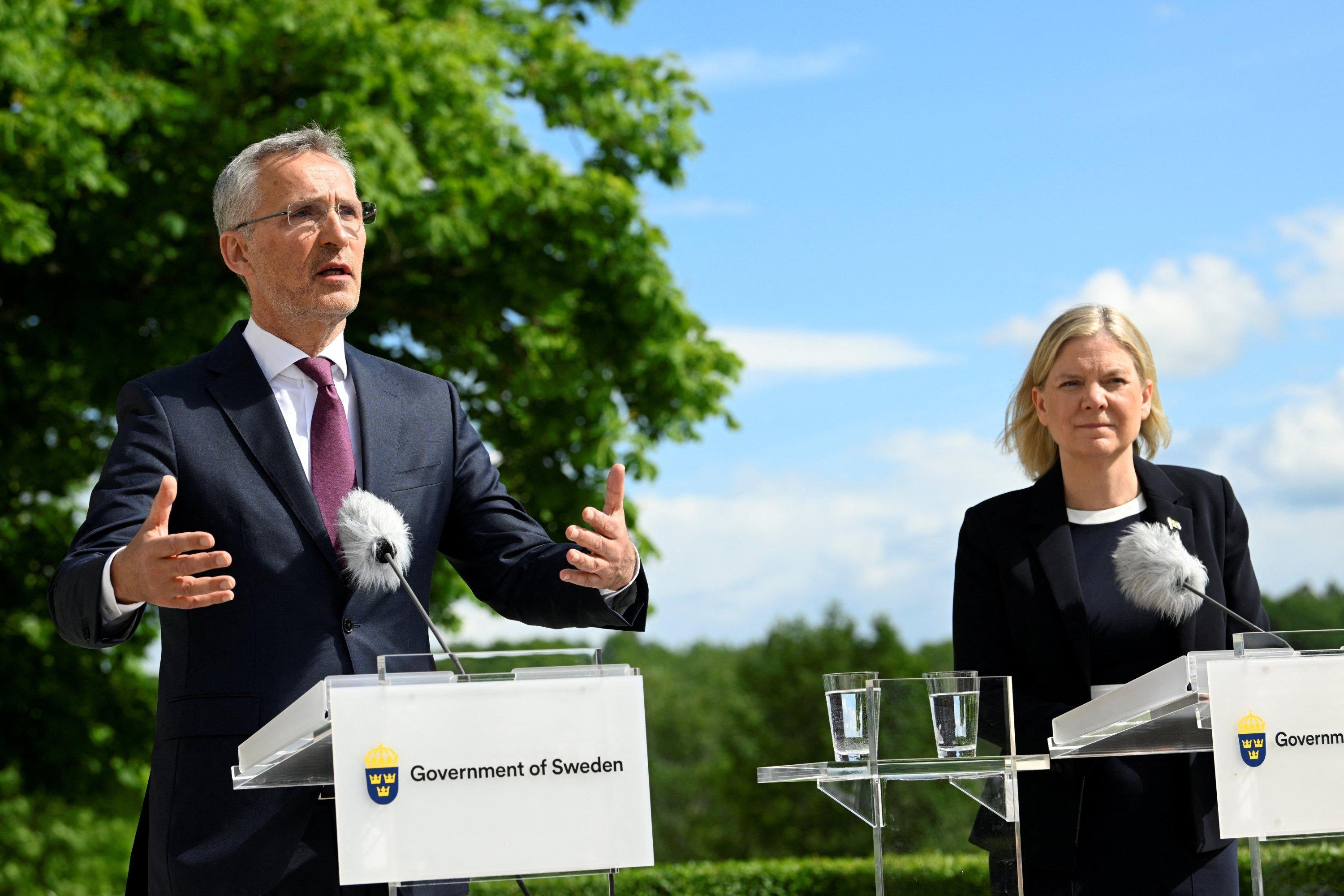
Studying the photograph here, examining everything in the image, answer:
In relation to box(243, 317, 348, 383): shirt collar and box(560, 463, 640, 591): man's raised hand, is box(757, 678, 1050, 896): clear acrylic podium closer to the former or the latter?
box(560, 463, 640, 591): man's raised hand

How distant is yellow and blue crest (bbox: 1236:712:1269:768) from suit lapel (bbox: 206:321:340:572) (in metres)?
2.02

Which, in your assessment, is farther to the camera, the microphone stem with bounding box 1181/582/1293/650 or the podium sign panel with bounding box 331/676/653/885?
the microphone stem with bounding box 1181/582/1293/650

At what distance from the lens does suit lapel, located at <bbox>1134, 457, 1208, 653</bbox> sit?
398cm

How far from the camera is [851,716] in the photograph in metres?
3.07

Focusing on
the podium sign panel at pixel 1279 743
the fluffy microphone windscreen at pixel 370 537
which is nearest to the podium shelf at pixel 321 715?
the fluffy microphone windscreen at pixel 370 537

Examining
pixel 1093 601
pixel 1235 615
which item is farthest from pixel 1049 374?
pixel 1235 615

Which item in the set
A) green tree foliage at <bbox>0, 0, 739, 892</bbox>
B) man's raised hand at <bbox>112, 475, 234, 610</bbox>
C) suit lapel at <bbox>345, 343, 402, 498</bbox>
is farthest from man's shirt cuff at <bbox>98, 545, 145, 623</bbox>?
green tree foliage at <bbox>0, 0, 739, 892</bbox>

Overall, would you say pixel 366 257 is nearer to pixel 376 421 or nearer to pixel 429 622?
pixel 376 421

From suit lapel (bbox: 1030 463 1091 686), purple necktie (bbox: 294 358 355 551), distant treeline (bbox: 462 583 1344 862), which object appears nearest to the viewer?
purple necktie (bbox: 294 358 355 551)

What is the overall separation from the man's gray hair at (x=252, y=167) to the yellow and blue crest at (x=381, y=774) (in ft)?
5.44

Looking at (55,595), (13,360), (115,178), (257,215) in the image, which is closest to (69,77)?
(115,178)

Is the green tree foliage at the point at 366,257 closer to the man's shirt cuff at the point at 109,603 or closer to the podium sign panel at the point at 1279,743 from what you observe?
the man's shirt cuff at the point at 109,603

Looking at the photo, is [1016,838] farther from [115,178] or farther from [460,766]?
[115,178]

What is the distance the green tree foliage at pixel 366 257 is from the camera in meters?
10.0
